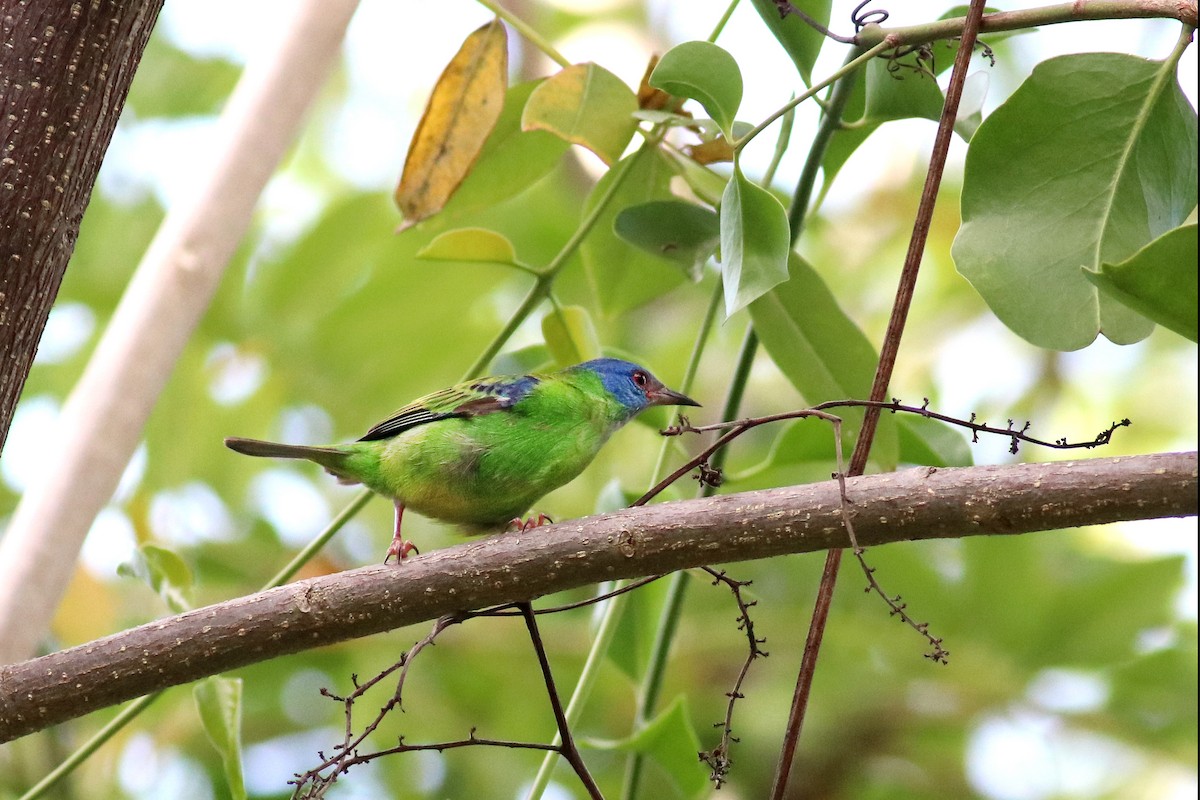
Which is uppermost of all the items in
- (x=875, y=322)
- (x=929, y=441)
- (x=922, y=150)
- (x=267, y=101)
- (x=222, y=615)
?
(x=922, y=150)

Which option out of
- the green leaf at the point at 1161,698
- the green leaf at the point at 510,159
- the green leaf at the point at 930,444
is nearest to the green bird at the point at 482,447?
the green leaf at the point at 510,159

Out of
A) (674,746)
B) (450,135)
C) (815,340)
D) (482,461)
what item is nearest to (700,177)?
(815,340)

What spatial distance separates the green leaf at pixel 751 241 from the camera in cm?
202

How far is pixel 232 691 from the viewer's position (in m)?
2.71

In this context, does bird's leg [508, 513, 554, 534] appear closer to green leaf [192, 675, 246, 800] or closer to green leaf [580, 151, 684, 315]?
green leaf [580, 151, 684, 315]

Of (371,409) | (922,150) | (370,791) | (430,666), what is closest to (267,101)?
(371,409)

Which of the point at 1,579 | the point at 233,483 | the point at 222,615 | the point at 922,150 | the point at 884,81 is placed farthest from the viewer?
the point at 922,150

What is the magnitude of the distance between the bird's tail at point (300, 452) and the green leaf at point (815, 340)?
140cm

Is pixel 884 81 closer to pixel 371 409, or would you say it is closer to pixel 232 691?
pixel 232 691

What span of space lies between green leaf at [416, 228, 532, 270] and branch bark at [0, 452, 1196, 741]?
3.24 feet

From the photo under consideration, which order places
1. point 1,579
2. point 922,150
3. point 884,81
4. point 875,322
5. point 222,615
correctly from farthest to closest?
point 922,150 < point 875,322 < point 1,579 < point 884,81 < point 222,615

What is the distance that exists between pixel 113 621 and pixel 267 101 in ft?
7.71

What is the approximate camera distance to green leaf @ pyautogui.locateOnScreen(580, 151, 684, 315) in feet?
10.2

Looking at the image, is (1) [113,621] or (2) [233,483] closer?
(1) [113,621]
